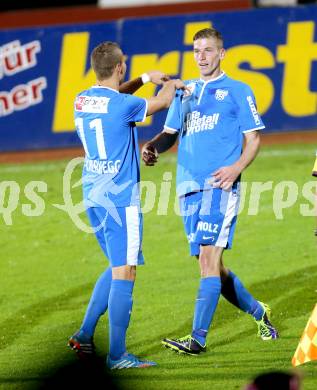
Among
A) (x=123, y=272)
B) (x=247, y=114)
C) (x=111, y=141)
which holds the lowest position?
(x=123, y=272)

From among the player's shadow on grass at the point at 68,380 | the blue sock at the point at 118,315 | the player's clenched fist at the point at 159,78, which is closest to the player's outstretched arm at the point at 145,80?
the player's clenched fist at the point at 159,78

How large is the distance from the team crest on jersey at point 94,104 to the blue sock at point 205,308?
148 cm

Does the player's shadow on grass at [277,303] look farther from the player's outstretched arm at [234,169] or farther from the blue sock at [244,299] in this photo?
the player's outstretched arm at [234,169]

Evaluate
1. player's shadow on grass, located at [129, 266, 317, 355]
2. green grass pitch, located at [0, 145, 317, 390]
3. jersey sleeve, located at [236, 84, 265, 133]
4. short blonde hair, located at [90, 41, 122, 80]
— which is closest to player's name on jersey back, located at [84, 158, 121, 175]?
short blonde hair, located at [90, 41, 122, 80]

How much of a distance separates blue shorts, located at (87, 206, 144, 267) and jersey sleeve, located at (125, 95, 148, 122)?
62cm

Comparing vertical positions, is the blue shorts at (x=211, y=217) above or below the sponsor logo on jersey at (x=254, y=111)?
below

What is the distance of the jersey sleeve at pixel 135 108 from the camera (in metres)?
6.59

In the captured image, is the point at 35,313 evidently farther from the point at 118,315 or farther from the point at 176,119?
the point at 176,119

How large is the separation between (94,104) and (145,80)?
0.48 m

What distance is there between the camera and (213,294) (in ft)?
22.9

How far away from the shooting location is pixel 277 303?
28.3 feet

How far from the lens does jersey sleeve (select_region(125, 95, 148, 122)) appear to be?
6590mm

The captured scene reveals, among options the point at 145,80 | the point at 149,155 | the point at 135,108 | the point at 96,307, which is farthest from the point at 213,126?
the point at 96,307

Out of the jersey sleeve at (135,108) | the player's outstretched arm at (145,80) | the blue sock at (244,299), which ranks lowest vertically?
the blue sock at (244,299)
